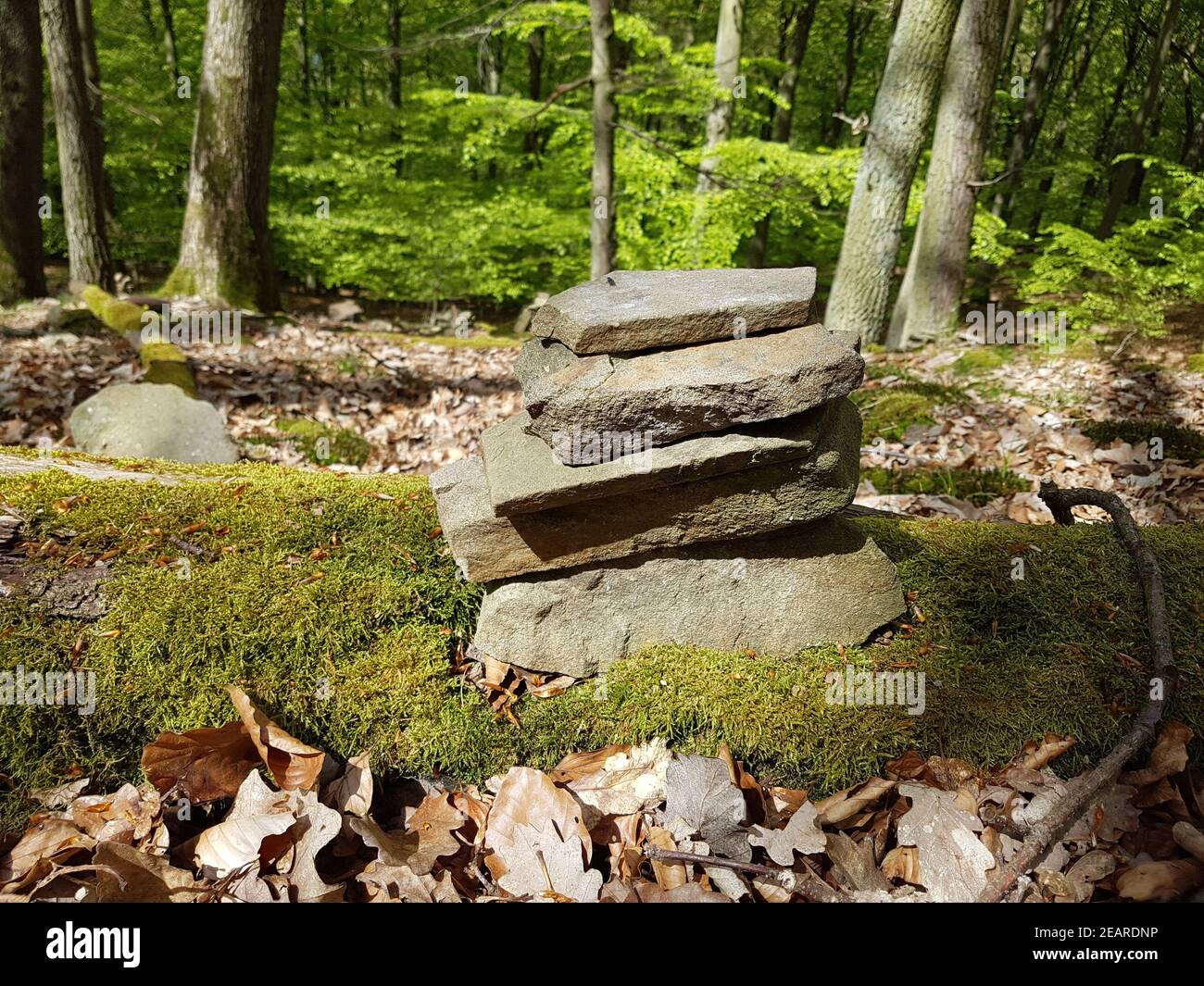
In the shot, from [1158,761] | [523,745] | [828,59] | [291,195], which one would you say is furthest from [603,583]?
[828,59]

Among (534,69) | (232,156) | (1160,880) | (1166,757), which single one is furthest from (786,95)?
(1160,880)

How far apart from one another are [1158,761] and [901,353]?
6682 mm

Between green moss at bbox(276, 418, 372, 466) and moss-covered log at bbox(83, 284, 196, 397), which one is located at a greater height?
moss-covered log at bbox(83, 284, 196, 397)

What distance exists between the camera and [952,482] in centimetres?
452

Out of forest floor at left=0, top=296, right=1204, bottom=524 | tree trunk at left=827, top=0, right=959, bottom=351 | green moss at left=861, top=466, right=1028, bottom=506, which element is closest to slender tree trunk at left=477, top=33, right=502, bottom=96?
tree trunk at left=827, top=0, right=959, bottom=351

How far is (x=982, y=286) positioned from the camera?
1414 centimetres

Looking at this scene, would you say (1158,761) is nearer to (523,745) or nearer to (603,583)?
(603,583)

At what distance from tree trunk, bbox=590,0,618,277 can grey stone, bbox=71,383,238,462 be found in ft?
12.0

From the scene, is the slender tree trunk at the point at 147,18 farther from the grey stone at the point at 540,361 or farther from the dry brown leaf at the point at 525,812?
the dry brown leaf at the point at 525,812

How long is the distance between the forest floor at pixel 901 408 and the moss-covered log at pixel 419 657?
1.40 meters

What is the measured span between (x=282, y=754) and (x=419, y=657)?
48 centimetres

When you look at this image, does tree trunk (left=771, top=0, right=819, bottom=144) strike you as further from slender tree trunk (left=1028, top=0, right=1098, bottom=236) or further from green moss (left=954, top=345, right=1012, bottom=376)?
green moss (left=954, top=345, right=1012, bottom=376)

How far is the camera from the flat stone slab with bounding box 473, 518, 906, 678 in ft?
8.00

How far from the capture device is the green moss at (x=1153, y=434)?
185 inches
